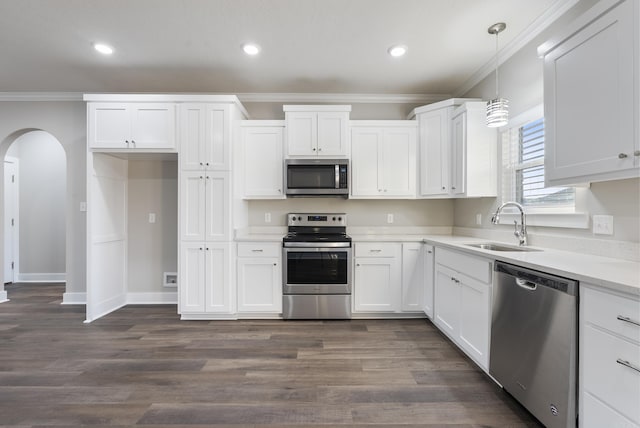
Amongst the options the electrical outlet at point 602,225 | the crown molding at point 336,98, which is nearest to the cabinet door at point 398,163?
the crown molding at point 336,98

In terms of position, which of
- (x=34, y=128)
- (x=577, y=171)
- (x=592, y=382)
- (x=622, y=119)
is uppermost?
(x=34, y=128)

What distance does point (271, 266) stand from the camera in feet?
10.2

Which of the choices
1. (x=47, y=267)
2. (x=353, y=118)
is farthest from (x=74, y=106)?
(x=353, y=118)

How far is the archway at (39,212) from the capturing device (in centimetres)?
476

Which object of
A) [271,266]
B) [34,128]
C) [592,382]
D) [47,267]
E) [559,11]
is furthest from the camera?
[47,267]

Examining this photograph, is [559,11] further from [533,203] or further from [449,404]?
[449,404]

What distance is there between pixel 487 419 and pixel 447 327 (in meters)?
0.97

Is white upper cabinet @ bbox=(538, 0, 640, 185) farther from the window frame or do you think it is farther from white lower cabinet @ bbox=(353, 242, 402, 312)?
white lower cabinet @ bbox=(353, 242, 402, 312)

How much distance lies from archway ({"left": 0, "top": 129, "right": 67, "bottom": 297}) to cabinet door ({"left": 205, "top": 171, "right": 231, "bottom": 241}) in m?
3.62

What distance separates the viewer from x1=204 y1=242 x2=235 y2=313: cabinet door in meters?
3.07

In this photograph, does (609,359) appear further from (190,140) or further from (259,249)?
(190,140)

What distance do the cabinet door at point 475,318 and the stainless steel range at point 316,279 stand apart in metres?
1.16

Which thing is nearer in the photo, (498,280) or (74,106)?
(498,280)

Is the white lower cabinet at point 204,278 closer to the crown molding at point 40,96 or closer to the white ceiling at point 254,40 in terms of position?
the white ceiling at point 254,40
